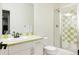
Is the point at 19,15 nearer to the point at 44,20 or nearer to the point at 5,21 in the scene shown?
the point at 5,21

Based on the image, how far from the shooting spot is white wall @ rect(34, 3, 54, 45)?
1575mm

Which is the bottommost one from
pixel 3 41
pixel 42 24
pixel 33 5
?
pixel 3 41

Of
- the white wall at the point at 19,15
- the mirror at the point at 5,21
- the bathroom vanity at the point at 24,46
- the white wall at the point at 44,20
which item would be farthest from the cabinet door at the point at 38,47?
the mirror at the point at 5,21

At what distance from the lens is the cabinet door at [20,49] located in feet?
4.91

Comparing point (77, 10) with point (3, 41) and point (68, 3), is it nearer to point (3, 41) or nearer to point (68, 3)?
point (68, 3)

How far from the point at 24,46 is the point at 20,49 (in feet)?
0.21

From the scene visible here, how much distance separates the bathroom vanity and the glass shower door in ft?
1.06

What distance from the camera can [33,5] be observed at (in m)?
1.58

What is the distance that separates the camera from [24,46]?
1542 mm

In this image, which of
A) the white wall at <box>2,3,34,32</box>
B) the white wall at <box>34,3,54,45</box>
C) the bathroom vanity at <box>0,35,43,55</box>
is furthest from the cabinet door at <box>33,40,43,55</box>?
the white wall at <box>2,3,34,32</box>

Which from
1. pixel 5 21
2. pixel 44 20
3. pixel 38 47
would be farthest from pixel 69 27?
pixel 5 21

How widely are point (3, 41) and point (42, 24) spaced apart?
55cm
